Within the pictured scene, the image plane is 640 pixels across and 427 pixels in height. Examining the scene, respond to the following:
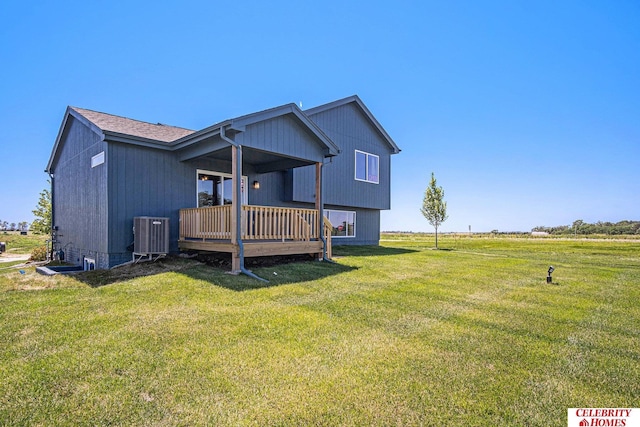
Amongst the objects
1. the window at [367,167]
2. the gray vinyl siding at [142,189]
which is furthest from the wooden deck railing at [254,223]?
the window at [367,167]

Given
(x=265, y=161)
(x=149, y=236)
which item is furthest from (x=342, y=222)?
(x=149, y=236)

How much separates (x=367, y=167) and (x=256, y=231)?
9269 millimetres

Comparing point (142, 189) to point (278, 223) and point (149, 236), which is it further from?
point (278, 223)

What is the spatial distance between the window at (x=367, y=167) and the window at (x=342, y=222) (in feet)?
6.21

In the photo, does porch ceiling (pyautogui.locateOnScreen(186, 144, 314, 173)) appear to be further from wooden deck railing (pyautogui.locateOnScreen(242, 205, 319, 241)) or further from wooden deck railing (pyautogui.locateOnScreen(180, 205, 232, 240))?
wooden deck railing (pyautogui.locateOnScreen(180, 205, 232, 240))

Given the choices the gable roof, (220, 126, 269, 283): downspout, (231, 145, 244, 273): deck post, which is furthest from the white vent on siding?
the gable roof

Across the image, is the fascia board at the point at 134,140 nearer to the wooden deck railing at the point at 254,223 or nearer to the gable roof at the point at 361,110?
the wooden deck railing at the point at 254,223

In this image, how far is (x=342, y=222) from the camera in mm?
15648

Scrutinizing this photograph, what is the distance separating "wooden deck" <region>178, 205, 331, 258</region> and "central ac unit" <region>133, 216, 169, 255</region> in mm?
721

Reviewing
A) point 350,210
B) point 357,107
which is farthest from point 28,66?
point 350,210

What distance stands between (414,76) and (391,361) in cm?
1558

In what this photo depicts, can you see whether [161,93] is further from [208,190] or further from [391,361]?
[391,361]

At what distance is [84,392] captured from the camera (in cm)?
263

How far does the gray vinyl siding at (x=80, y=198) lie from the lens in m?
8.88
